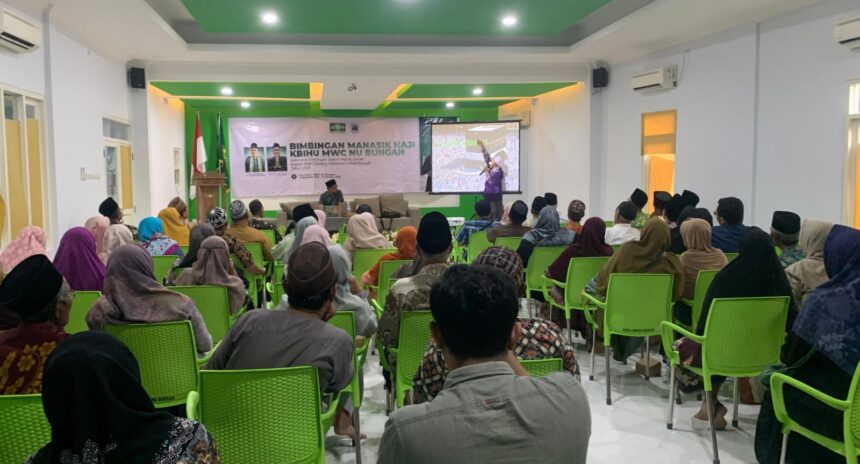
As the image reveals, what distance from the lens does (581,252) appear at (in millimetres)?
4965

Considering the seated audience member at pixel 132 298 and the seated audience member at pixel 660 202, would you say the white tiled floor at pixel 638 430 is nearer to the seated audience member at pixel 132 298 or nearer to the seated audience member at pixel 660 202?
the seated audience member at pixel 132 298

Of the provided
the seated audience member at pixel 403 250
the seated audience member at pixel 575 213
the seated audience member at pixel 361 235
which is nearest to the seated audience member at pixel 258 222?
the seated audience member at pixel 361 235

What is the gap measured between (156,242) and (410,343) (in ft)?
10.7

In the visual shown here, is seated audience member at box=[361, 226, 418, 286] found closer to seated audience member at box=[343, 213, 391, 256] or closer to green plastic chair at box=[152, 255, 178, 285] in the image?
seated audience member at box=[343, 213, 391, 256]

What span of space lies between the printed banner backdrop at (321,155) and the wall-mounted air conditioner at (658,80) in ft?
23.0

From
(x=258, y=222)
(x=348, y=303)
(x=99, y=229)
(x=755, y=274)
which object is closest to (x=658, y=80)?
(x=258, y=222)

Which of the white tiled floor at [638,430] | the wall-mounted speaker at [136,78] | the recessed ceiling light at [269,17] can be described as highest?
the recessed ceiling light at [269,17]

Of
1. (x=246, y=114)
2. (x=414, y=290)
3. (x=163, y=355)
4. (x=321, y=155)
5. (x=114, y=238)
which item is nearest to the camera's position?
(x=163, y=355)

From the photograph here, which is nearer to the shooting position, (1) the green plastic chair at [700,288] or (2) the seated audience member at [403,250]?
(1) the green plastic chair at [700,288]

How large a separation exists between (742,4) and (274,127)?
10476mm

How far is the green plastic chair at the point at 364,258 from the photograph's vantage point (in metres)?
5.43

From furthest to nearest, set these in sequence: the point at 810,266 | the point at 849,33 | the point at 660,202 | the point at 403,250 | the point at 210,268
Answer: the point at 660,202
the point at 849,33
the point at 403,250
the point at 210,268
the point at 810,266

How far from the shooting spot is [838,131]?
20.0 ft

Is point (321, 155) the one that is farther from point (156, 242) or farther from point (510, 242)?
point (156, 242)
